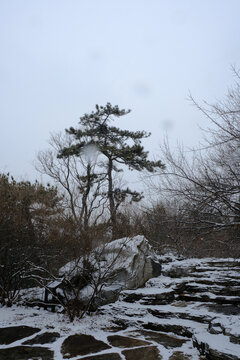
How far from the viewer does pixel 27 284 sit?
7270 mm

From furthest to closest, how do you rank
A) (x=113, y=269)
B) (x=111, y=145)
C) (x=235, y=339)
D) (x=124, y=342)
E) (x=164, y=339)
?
(x=111, y=145) → (x=113, y=269) → (x=164, y=339) → (x=124, y=342) → (x=235, y=339)

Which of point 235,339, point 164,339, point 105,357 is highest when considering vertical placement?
point 235,339

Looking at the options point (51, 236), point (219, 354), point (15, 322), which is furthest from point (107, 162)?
point (219, 354)

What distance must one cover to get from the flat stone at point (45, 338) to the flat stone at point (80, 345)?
0.82ft

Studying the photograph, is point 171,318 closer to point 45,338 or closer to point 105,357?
point 105,357

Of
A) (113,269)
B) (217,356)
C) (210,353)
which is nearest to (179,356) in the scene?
(210,353)

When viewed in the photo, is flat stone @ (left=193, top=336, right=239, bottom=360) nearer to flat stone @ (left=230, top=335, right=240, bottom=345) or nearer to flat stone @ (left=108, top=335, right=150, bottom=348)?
flat stone @ (left=230, top=335, right=240, bottom=345)

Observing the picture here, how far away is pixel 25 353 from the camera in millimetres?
3643

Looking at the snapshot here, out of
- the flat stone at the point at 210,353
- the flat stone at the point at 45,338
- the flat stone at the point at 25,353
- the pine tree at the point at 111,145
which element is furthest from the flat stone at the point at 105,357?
the pine tree at the point at 111,145

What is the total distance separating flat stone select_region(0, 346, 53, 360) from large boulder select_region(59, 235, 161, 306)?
146 centimetres

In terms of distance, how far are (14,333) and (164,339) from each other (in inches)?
101

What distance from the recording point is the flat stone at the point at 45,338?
13.3 ft

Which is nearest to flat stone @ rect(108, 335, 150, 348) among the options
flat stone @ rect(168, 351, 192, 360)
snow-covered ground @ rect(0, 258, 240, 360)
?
snow-covered ground @ rect(0, 258, 240, 360)

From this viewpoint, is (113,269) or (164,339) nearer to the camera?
(164,339)
